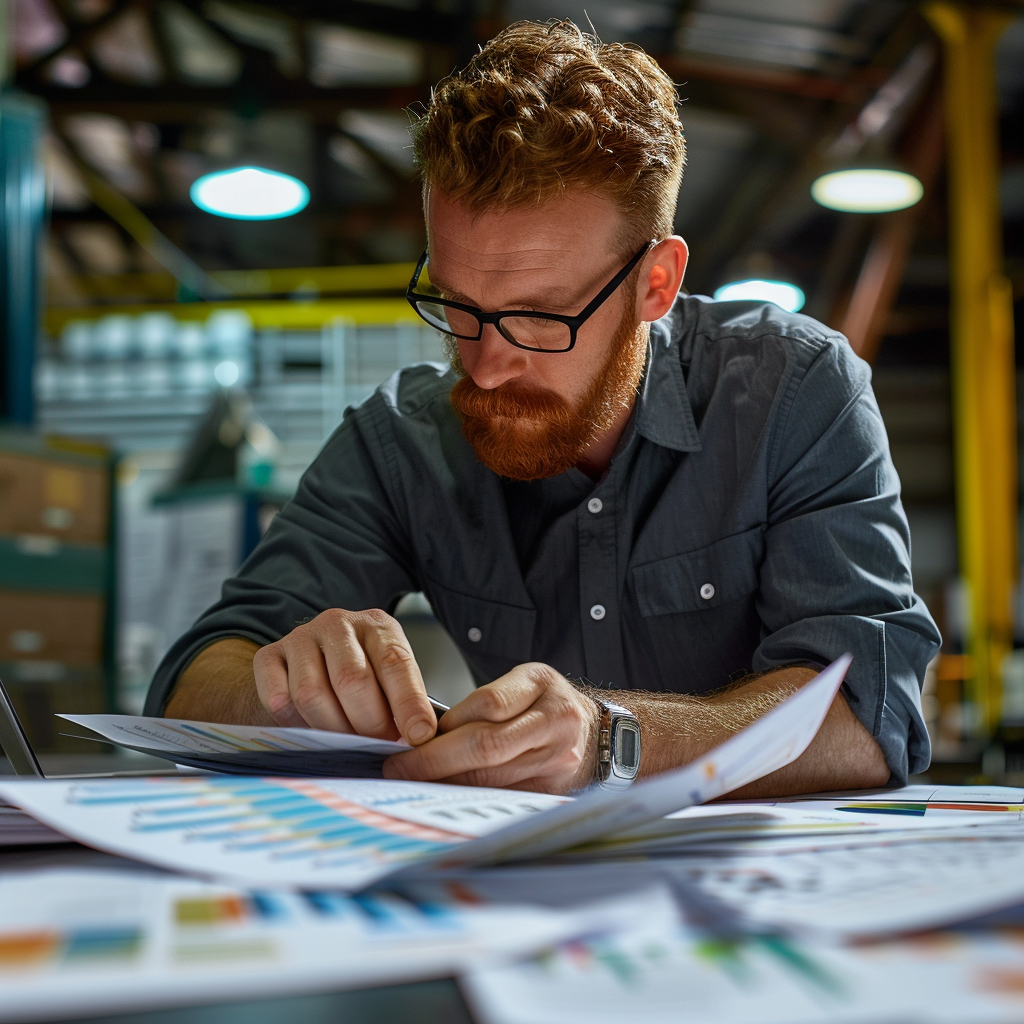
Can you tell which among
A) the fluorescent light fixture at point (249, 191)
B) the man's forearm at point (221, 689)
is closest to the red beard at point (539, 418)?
the man's forearm at point (221, 689)

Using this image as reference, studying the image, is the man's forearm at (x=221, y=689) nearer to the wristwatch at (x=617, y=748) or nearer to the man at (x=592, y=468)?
the man at (x=592, y=468)

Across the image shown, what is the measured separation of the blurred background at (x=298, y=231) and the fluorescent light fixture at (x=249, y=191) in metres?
0.02

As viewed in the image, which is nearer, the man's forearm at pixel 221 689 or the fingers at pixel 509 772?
the fingers at pixel 509 772

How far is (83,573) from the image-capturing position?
405cm

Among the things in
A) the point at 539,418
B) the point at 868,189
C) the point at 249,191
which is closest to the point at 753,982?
the point at 539,418

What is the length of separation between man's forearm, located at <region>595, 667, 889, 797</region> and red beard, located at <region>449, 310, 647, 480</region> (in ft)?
1.29

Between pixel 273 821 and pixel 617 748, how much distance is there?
0.39 meters

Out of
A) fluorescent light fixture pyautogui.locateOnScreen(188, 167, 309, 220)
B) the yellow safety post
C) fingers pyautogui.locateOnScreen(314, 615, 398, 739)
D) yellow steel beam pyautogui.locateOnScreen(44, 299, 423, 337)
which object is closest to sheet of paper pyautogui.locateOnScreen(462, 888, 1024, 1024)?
fingers pyautogui.locateOnScreen(314, 615, 398, 739)

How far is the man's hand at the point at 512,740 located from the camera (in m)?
0.71

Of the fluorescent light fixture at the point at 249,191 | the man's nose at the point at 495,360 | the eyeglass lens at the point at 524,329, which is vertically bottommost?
the man's nose at the point at 495,360

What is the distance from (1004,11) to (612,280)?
5295mm

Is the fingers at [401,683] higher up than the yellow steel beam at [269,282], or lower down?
lower down

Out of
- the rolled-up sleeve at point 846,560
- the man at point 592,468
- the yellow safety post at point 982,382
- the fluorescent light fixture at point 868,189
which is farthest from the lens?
the yellow safety post at point 982,382

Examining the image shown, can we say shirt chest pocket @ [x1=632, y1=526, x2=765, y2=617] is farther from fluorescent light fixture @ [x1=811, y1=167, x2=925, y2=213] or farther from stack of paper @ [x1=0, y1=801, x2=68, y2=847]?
fluorescent light fixture @ [x1=811, y1=167, x2=925, y2=213]
